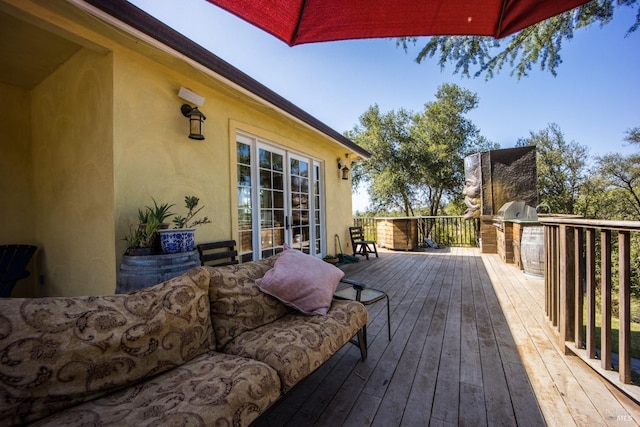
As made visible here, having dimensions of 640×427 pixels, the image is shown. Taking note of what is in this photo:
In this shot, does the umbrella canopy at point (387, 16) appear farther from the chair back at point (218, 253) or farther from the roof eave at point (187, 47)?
the chair back at point (218, 253)

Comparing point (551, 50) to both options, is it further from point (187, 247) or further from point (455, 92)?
point (455, 92)

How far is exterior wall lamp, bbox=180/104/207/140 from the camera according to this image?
273 centimetres

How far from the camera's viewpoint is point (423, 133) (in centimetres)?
1106

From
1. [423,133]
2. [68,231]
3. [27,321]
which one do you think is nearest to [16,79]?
[68,231]

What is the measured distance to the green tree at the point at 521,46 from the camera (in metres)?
2.53

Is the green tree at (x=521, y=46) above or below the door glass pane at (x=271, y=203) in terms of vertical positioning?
above

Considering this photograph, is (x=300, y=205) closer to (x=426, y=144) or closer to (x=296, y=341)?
(x=296, y=341)

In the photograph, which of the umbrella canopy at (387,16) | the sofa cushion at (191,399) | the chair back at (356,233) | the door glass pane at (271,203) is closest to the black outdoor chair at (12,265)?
the door glass pane at (271,203)

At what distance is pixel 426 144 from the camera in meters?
10.9

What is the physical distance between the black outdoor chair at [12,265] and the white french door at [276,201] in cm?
231

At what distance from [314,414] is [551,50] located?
4122 mm

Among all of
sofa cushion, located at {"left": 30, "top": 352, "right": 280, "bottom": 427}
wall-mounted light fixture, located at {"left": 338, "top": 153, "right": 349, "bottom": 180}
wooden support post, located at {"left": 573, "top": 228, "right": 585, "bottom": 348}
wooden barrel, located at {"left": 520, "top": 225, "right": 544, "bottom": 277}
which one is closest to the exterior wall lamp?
sofa cushion, located at {"left": 30, "top": 352, "right": 280, "bottom": 427}

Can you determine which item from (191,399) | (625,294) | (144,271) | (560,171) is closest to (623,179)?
(560,171)

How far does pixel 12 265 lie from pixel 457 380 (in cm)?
445
